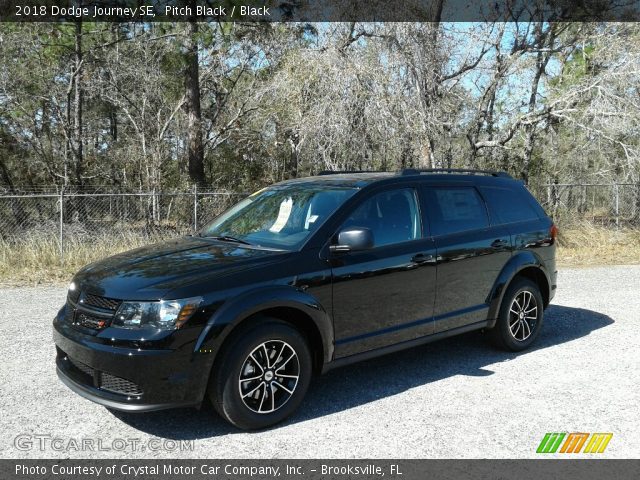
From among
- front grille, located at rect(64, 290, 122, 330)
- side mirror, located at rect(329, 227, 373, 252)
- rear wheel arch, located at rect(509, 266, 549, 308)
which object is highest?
side mirror, located at rect(329, 227, 373, 252)

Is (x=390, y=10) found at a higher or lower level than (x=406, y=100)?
higher

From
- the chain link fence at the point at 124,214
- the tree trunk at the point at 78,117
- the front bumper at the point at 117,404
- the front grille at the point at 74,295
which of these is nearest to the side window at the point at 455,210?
the front bumper at the point at 117,404

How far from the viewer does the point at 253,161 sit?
76.3 ft

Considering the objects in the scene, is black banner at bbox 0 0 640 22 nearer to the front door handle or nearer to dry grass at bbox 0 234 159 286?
dry grass at bbox 0 234 159 286

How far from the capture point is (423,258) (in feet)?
16.4

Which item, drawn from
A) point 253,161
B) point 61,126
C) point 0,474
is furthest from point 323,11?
point 0,474

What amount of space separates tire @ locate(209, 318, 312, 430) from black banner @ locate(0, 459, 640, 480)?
1.34 feet

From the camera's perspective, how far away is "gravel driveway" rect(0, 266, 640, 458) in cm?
378

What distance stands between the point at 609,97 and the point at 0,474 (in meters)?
15.3

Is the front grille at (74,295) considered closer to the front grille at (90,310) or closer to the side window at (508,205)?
the front grille at (90,310)

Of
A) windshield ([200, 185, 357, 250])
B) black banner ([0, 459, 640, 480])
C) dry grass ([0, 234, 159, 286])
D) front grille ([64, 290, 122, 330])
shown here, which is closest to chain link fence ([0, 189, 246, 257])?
dry grass ([0, 234, 159, 286])

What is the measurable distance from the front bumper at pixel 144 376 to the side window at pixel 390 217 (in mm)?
1625

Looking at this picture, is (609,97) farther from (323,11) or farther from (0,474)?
(0,474)
